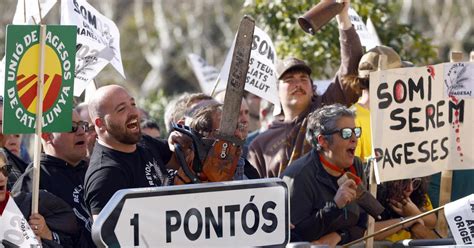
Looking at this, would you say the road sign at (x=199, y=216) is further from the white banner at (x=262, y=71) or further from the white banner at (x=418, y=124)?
the white banner at (x=262, y=71)

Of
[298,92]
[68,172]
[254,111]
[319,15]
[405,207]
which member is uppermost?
[319,15]

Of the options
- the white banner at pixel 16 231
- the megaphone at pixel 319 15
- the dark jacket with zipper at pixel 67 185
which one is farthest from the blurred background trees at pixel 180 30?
the white banner at pixel 16 231

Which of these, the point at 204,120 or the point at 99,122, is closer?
the point at 99,122

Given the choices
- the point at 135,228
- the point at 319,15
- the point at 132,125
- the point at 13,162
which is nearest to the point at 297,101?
the point at 319,15

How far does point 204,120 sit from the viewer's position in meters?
8.57

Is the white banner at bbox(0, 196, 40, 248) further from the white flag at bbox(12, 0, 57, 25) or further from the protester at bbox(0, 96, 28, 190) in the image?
the protester at bbox(0, 96, 28, 190)

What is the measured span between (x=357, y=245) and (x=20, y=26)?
8.29 ft

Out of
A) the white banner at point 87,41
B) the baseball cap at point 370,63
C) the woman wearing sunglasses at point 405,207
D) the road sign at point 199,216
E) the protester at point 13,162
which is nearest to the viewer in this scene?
the road sign at point 199,216

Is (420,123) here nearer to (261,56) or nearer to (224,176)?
(224,176)

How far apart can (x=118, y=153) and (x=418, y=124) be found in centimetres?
198

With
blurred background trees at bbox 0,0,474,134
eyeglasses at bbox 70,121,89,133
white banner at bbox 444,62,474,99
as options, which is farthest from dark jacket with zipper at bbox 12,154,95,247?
blurred background trees at bbox 0,0,474,134

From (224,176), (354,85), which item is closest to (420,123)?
(354,85)

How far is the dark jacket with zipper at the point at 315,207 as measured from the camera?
8.17 meters

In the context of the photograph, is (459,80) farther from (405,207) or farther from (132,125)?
(132,125)
